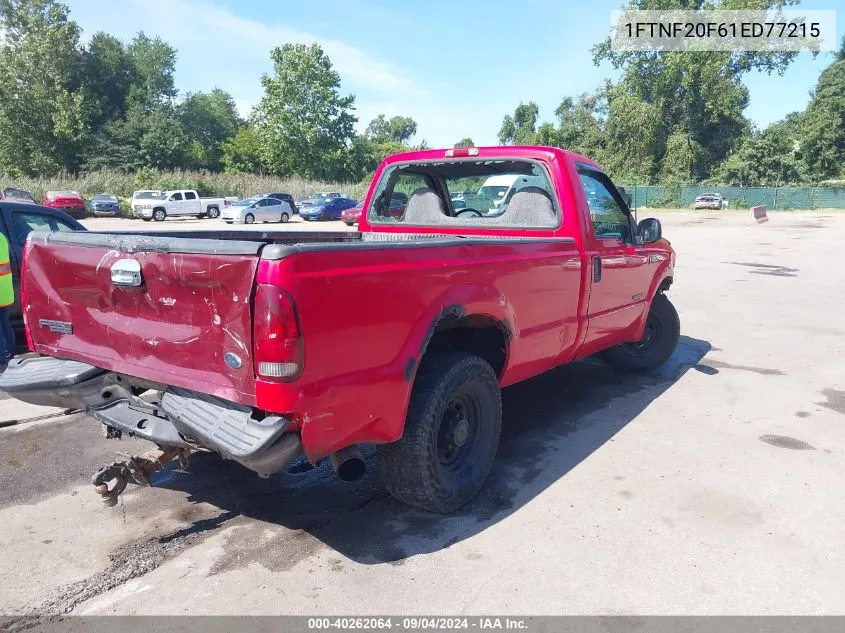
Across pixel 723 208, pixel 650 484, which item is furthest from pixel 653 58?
pixel 650 484

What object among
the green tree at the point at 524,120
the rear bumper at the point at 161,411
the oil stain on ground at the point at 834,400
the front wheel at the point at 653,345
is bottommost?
the oil stain on ground at the point at 834,400

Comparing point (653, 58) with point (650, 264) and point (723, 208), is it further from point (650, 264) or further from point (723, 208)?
point (650, 264)

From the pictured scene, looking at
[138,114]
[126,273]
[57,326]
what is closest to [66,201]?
[138,114]

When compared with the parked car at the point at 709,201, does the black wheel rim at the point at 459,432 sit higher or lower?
lower

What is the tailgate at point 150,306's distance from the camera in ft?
8.66

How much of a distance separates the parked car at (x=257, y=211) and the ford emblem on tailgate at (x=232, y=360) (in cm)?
3523

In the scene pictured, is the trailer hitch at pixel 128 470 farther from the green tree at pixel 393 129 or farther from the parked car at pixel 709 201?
the green tree at pixel 393 129

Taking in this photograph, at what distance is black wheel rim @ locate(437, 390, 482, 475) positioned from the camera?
354cm

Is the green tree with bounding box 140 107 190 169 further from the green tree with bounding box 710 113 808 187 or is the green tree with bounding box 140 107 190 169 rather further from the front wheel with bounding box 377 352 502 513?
the front wheel with bounding box 377 352 502 513

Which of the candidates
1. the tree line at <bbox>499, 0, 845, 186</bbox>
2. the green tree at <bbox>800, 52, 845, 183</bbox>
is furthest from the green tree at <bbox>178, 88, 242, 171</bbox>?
the green tree at <bbox>800, 52, 845, 183</bbox>

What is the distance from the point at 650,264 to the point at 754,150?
193 ft

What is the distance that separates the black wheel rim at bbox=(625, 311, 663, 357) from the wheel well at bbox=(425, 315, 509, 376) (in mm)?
2939

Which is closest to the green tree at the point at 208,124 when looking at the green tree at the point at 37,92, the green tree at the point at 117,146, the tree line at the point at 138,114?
the tree line at the point at 138,114

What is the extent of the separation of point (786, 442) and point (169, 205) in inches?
1518
